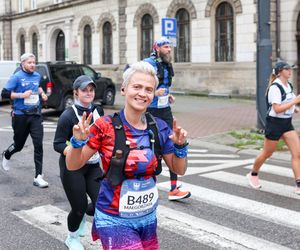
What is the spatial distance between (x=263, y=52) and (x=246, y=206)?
21.6 ft

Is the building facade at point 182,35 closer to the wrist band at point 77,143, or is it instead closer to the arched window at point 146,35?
the arched window at point 146,35

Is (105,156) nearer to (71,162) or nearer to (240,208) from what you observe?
(71,162)

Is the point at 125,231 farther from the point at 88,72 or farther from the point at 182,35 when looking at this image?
the point at 182,35

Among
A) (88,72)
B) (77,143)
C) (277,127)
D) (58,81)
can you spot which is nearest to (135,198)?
(77,143)

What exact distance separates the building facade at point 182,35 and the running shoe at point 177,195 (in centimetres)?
1465

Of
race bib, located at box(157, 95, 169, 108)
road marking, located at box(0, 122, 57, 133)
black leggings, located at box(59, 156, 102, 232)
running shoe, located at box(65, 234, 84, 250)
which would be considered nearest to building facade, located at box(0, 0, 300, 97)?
road marking, located at box(0, 122, 57, 133)

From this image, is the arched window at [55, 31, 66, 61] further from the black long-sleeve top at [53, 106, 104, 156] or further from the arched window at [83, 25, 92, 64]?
the black long-sleeve top at [53, 106, 104, 156]

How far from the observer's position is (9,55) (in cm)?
3850

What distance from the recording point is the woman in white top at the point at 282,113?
6586 mm

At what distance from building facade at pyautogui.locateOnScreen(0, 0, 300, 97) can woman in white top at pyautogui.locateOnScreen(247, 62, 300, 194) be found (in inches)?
539

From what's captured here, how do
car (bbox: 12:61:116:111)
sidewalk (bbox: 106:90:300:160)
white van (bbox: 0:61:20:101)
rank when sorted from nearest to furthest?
sidewalk (bbox: 106:90:300:160) → car (bbox: 12:61:116:111) → white van (bbox: 0:61:20:101)

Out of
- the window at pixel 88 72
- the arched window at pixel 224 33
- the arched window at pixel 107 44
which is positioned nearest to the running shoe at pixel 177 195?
the window at pixel 88 72

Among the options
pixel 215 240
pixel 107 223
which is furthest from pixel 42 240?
pixel 107 223

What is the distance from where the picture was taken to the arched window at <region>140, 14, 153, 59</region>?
83.6 feet
